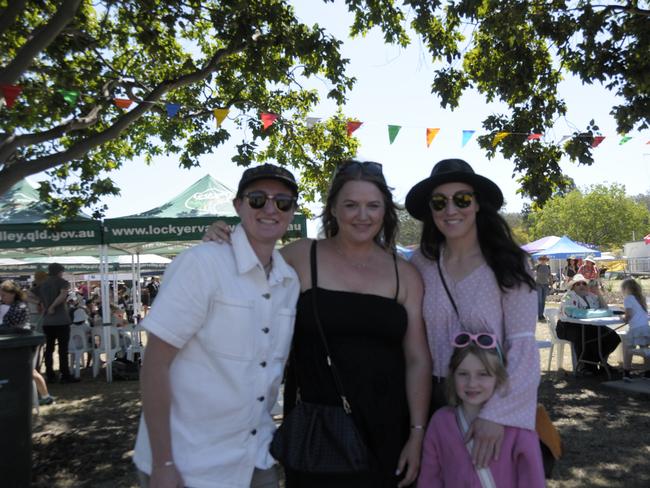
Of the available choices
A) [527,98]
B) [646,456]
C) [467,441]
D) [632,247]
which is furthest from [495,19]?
[632,247]

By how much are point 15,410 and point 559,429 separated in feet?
16.8

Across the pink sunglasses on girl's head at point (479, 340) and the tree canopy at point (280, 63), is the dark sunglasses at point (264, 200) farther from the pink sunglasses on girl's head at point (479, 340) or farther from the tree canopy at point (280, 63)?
the tree canopy at point (280, 63)

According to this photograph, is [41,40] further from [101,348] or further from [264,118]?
[101,348]

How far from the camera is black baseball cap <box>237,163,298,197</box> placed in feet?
6.35

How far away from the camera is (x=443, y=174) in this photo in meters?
2.25

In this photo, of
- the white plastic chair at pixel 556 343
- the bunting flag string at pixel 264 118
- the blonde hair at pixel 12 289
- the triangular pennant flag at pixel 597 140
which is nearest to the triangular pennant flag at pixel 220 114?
the bunting flag string at pixel 264 118

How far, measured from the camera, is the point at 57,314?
9.09m

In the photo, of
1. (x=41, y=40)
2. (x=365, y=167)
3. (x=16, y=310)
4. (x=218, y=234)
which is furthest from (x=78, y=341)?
(x=365, y=167)

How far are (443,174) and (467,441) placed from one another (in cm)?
108

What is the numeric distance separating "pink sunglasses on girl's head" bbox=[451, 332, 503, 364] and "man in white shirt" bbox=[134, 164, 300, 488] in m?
0.67

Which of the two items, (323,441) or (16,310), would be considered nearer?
(323,441)

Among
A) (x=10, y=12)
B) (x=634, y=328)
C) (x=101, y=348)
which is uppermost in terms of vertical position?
(x=10, y=12)

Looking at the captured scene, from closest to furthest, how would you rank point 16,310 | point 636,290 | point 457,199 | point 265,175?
point 265,175
point 457,199
point 16,310
point 636,290

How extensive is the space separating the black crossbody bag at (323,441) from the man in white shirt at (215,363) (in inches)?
3.1
